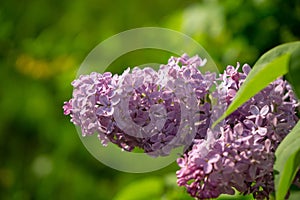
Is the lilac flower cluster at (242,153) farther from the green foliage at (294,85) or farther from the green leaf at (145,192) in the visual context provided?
the green leaf at (145,192)

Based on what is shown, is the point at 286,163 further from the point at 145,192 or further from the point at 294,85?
the point at 145,192

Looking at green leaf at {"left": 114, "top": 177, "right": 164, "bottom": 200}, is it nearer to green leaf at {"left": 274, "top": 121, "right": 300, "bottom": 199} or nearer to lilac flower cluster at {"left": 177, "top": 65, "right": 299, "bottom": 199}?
lilac flower cluster at {"left": 177, "top": 65, "right": 299, "bottom": 199}

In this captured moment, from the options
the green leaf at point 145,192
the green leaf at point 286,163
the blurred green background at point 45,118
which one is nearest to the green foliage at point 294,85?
the green leaf at point 286,163

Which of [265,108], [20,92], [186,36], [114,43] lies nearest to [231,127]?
[265,108]

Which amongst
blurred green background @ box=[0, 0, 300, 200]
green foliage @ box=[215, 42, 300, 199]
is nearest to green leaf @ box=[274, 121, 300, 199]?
green foliage @ box=[215, 42, 300, 199]

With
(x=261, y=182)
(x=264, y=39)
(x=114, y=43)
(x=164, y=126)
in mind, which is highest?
(x=114, y=43)

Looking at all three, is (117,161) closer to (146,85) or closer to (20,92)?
(20,92)
